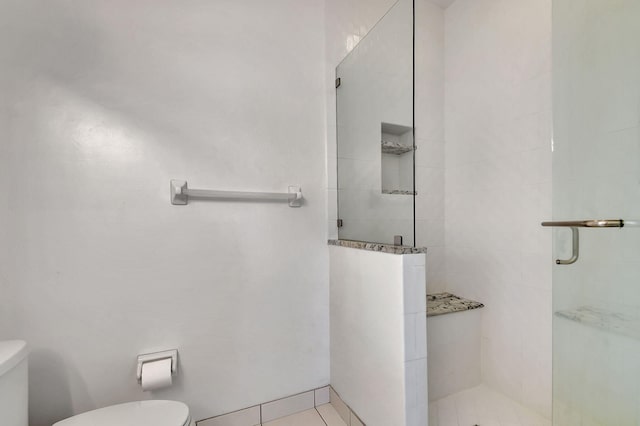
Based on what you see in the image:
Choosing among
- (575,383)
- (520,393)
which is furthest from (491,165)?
(520,393)

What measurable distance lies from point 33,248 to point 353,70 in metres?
1.67

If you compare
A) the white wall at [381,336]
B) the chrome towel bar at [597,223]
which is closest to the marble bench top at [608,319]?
the chrome towel bar at [597,223]

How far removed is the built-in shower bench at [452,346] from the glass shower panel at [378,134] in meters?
0.71

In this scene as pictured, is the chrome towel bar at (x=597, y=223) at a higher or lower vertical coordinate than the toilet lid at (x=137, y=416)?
higher

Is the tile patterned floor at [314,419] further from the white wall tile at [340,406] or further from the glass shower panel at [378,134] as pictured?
the glass shower panel at [378,134]

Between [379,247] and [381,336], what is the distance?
38 cm

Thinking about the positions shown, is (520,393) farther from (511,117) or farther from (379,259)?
(511,117)

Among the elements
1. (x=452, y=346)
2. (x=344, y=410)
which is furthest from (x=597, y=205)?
(x=344, y=410)

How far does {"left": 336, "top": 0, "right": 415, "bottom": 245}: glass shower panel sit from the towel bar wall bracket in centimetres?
29

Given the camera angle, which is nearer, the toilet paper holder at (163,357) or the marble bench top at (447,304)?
the toilet paper holder at (163,357)

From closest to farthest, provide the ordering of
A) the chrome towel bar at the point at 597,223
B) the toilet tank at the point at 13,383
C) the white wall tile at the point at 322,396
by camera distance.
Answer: the toilet tank at the point at 13,383 → the chrome towel bar at the point at 597,223 → the white wall tile at the point at 322,396

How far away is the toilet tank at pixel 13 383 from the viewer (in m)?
0.86

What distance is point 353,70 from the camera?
1.51 meters

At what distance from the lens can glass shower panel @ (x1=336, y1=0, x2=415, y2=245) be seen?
117 centimetres
